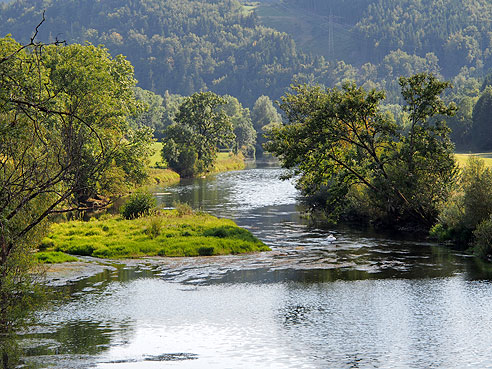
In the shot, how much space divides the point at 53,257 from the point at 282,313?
1739 cm

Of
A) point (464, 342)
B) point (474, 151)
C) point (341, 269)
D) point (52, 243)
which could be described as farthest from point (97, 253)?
point (474, 151)

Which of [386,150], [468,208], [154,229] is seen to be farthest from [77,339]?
[386,150]

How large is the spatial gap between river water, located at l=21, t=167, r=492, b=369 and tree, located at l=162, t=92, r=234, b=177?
3000 inches

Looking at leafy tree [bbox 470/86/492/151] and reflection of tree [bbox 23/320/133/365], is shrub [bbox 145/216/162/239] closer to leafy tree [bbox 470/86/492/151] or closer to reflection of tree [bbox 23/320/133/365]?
reflection of tree [bbox 23/320/133/365]

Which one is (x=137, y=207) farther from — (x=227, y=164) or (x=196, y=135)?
(x=227, y=164)

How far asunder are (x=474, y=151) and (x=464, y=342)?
139 m

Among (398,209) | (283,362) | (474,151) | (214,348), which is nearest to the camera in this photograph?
(283,362)

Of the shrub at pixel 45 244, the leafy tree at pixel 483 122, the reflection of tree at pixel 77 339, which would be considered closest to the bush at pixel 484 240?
the reflection of tree at pixel 77 339

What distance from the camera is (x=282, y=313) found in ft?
86.7

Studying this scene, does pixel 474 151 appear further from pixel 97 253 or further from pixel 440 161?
pixel 97 253

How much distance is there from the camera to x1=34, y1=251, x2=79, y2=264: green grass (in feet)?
121

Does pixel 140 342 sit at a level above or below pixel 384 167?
below

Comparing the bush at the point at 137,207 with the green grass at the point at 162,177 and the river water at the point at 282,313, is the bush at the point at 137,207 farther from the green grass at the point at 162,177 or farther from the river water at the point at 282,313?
the green grass at the point at 162,177

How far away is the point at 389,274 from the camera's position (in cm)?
3431
